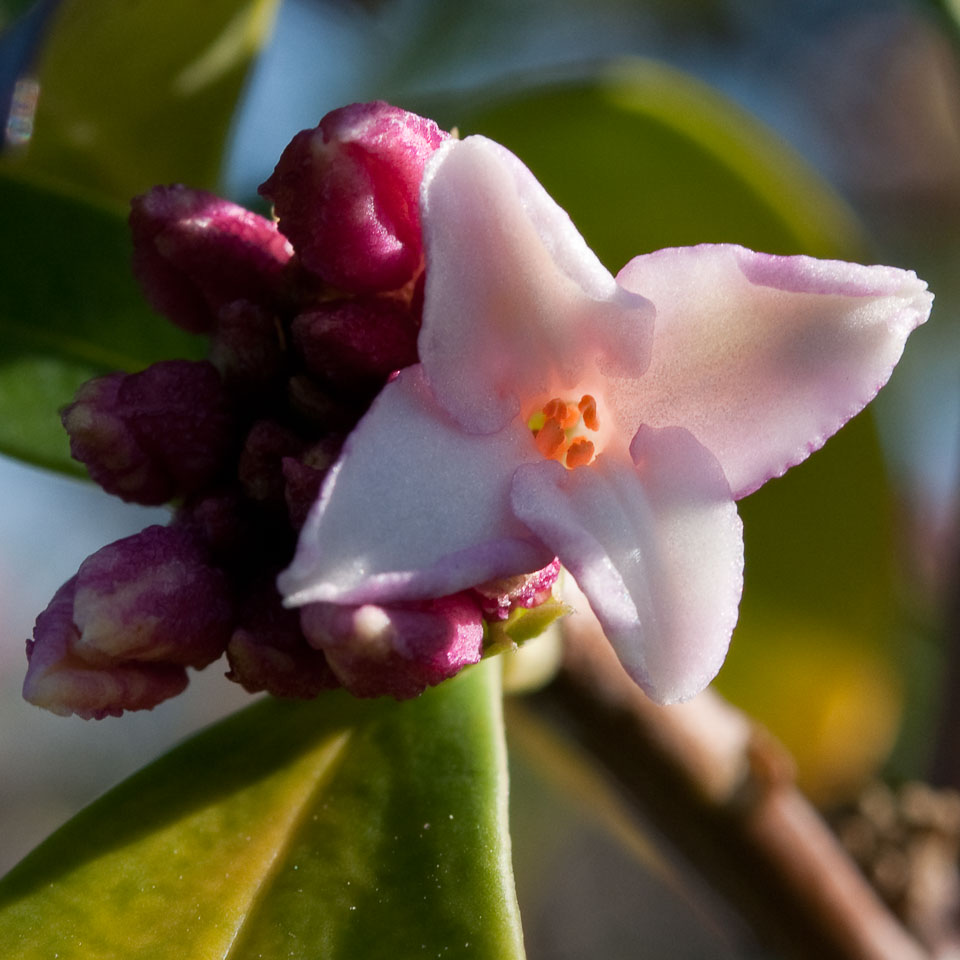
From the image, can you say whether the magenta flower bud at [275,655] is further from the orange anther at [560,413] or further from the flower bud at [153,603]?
the orange anther at [560,413]

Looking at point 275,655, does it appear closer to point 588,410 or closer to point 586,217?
point 588,410

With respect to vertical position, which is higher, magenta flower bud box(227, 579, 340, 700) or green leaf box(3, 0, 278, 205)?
green leaf box(3, 0, 278, 205)

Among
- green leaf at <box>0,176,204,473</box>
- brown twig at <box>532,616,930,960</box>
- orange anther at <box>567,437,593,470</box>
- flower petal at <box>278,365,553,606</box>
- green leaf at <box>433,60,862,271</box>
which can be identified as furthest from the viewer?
green leaf at <box>433,60,862,271</box>

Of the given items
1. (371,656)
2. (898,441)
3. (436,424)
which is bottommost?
(898,441)

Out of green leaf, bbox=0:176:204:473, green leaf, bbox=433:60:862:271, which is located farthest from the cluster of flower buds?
green leaf, bbox=433:60:862:271

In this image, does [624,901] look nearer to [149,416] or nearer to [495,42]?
[495,42]

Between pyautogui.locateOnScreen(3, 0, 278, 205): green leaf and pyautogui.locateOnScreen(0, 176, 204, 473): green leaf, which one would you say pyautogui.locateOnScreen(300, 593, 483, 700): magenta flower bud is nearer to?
pyautogui.locateOnScreen(0, 176, 204, 473): green leaf

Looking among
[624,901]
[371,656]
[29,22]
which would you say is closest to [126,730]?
[624,901]
